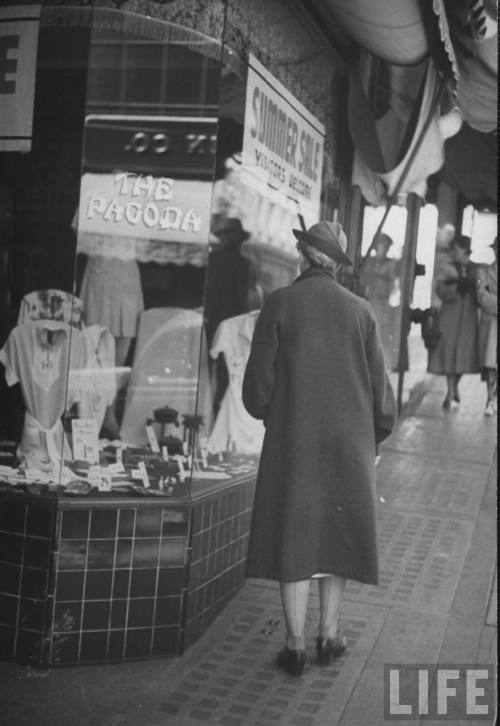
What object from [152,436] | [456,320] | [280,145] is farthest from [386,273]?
[152,436]

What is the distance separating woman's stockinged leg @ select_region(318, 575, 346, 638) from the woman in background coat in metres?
0.09

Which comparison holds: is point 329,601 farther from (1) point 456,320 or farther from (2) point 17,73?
(1) point 456,320

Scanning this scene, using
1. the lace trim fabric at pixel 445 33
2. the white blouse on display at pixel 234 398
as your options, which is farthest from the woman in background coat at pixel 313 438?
the lace trim fabric at pixel 445 33

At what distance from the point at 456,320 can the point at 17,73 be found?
26.5 feet

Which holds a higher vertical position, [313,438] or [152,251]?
[152,251]

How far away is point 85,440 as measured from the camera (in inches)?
187

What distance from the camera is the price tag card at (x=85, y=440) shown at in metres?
4.72

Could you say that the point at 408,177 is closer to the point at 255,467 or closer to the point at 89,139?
the point at 255,467

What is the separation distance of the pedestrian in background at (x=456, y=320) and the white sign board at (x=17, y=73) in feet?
25.5

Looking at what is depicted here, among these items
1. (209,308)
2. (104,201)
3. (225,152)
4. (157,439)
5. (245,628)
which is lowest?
(245,628)

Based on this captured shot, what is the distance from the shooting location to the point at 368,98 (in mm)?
7453

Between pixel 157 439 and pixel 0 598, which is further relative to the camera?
pixel 157 439

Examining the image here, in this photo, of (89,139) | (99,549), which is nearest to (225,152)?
(89,139)

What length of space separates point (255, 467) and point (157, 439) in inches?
40.8
